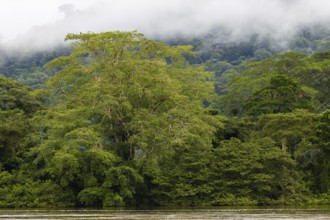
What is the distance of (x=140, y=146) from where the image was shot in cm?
3872

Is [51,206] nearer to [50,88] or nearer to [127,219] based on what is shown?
[50,88]

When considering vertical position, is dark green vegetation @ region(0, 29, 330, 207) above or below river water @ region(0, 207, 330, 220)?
above

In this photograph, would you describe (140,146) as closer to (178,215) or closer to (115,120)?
(115,120)

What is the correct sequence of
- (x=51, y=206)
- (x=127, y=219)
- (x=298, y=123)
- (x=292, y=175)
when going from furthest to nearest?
(x=298, y=123), (x=292, y=175), (x=51, y=206), (x=127, y=219)

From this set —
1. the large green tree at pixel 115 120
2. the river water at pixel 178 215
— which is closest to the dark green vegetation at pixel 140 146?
the large green tree at pixel 115 120

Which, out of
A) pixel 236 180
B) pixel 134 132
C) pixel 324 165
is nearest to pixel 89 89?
pixel 134 132

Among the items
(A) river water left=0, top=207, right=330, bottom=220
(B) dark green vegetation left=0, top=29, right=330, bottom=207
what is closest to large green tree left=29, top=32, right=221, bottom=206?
(B) dark green vegetation left=0, top=29, right=330, bottom=207

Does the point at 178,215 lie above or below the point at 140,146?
below

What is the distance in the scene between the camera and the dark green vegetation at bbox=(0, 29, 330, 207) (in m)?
38.2

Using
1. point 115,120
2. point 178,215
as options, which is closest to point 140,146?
point 115,120

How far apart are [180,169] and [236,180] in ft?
12.6

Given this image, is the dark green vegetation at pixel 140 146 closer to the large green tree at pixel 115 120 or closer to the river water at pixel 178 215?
the large green tree at pixel 115 120

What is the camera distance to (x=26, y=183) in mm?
39688

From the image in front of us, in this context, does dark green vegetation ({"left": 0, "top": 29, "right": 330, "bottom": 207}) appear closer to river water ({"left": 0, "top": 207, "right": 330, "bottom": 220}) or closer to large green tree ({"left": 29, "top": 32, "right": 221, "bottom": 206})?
large green tree ({"left": 29, "top": 32, "right": 221, "bottom": 206})
